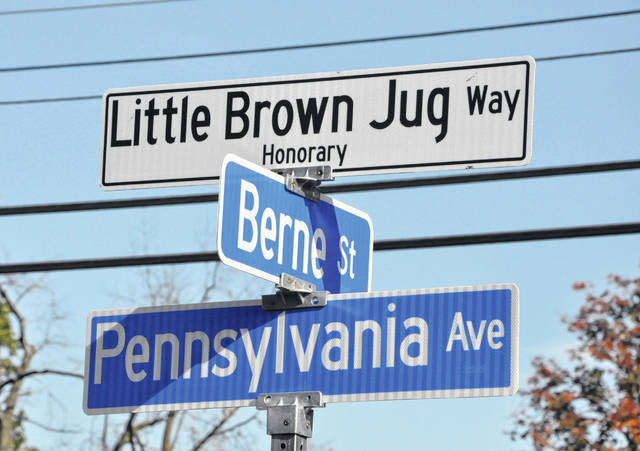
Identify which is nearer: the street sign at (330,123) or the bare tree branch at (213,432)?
the street sign at (330,123)

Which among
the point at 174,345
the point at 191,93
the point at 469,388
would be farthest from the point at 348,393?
the point at 191,93

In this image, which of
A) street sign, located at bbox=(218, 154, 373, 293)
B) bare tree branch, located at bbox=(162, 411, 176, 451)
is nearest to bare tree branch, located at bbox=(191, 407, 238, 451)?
bare tree branch, located at bbox=(162, 411, 176, 451)

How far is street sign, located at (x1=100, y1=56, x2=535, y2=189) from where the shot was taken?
3457mm

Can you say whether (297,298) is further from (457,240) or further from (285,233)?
(457,240)

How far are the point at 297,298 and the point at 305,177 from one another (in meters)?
0.34

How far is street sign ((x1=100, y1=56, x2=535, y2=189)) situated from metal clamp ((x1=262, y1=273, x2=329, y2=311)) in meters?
0.35

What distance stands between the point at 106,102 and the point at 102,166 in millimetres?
202

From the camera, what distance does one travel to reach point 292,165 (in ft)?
11.6

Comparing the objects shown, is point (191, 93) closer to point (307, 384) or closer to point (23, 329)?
point (307, 384)

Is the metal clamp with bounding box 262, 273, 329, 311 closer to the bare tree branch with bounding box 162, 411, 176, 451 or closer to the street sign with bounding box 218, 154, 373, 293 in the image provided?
the street sign with bounding box 218, 154, 373, 293

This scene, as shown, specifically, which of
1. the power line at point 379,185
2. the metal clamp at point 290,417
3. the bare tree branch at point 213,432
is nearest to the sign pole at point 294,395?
the metal clamp at point 290,417

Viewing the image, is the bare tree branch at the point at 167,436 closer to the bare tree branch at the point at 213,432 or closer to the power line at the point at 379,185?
the bare tree branch at the point at 213,432

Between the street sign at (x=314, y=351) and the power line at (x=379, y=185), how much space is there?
5.32 metres

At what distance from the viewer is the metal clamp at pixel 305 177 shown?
11.5 feet
